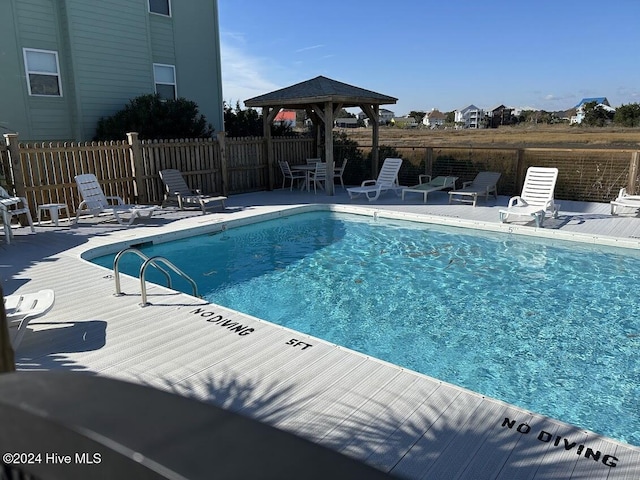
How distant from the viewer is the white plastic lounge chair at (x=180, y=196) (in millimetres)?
11234

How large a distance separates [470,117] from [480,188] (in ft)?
214

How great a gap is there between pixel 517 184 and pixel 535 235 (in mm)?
3965

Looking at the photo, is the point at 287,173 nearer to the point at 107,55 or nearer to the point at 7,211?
the point at 107,55

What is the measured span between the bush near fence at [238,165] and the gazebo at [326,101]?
0.79 m

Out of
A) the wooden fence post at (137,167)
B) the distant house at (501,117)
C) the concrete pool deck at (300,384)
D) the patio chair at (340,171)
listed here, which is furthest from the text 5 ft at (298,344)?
the distant house at (501,117)

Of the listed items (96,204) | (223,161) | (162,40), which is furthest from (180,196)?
(162,40)

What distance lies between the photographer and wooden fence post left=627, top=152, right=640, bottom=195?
11125 millimetres

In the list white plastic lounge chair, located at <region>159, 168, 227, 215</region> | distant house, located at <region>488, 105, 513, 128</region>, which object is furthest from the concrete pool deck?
distant house, located at <region>488, 105, 513, 128</region>

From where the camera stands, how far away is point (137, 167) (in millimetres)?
11312

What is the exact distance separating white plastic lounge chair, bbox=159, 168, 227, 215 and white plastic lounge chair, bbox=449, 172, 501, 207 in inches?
226

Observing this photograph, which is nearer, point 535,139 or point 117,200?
point 117,200

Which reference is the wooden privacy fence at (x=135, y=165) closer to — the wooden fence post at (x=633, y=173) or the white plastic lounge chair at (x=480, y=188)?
the white plastic lounge chair at (x=480, y=188)

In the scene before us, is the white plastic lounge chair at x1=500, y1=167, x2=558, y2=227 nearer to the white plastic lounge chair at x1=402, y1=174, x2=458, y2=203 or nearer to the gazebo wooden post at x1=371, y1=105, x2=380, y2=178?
the white plastic lounge chair at x1=402, y1=174, x2=458, y2=203

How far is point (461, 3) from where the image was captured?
2277 centimetres
